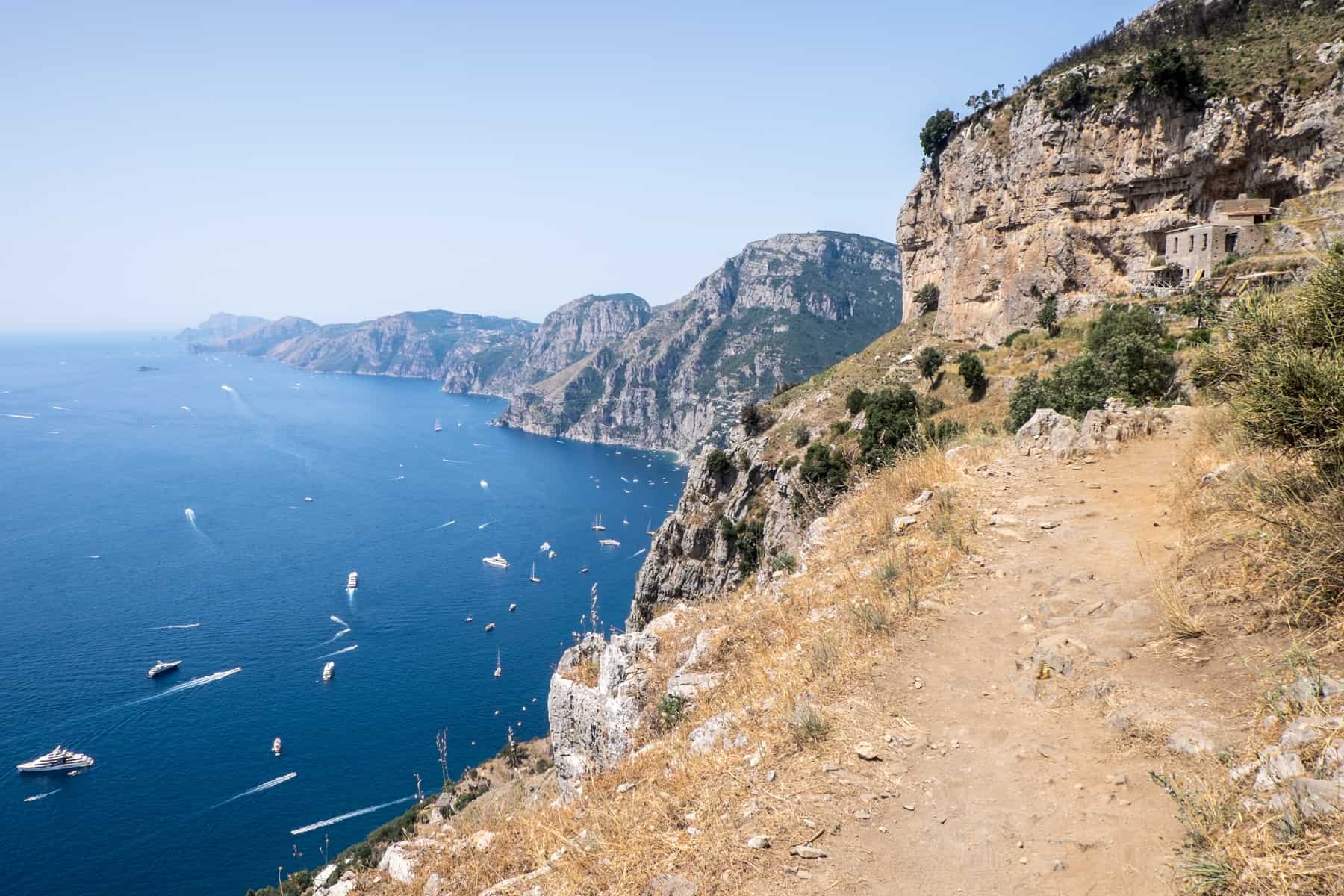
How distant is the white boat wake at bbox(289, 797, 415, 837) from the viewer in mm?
52375

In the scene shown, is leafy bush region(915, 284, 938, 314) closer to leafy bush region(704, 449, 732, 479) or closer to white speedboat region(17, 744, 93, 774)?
leafy bush region(704, 449, 732, 479)

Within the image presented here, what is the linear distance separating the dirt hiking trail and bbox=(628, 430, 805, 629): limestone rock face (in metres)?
38.5

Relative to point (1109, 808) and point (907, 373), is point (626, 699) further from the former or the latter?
point (907, 373)

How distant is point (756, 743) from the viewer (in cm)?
679

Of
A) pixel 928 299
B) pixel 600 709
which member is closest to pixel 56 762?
pixel 600 709

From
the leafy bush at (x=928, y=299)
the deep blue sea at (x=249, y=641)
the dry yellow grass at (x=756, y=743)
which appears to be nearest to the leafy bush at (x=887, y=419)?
the dry yellow grass at (x=756, y=743)

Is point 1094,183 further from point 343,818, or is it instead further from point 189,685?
point 189,685

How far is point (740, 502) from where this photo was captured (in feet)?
177

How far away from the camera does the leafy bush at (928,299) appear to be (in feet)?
224

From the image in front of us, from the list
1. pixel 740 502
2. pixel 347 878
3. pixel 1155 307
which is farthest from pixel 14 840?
pixel 1155 307

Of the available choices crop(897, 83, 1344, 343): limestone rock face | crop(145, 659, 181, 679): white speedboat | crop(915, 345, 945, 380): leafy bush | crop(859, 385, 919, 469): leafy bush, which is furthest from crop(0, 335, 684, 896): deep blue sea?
crop(897, 83, 1344, 343): limestone rock face

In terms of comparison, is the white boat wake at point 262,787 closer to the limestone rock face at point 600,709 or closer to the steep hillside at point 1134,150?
the limestone rock face at point 600,709

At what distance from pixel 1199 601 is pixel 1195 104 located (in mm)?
51019

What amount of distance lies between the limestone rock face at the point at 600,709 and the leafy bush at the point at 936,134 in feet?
220
